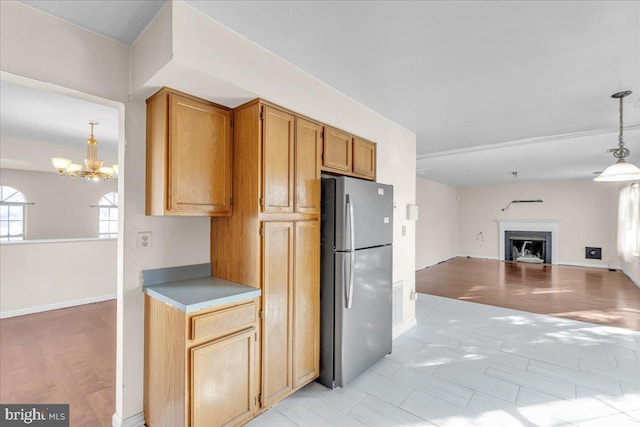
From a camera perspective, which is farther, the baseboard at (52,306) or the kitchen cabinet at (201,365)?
the baseboard at (52,306)

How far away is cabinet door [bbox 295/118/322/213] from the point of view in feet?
Result: 7.34

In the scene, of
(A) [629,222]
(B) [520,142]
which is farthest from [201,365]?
(A) [629,222]

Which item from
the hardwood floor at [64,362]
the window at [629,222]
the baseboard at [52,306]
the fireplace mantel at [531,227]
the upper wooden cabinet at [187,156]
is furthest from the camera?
the fireplace mantel at [531,227]

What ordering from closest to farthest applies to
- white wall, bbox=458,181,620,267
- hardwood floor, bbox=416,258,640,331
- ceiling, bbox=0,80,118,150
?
ceiling, bbox=0,80,118,150
hardwood floor, bbox=416,258,640,331
white wall, bbox=458,181,620,267

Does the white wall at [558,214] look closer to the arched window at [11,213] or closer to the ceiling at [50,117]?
the ceiling at [50,117]

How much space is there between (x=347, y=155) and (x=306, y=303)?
4.53 ft

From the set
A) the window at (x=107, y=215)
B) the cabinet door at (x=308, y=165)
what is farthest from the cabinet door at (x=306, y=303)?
the window at (x=107, y=215)

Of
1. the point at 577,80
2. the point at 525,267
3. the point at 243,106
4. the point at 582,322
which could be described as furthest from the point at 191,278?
the point at 525,267

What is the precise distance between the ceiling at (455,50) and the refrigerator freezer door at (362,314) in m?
1.47

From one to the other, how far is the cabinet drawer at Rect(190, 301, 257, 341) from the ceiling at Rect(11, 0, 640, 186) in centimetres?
169

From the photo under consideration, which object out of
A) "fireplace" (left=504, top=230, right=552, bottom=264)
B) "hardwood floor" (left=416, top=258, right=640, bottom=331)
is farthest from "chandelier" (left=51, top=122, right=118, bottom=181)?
"fireplace" (left=504, top=230, right=552, bottom=264)

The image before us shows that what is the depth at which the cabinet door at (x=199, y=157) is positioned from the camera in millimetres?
1812

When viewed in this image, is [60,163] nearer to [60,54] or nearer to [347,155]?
[60,54]

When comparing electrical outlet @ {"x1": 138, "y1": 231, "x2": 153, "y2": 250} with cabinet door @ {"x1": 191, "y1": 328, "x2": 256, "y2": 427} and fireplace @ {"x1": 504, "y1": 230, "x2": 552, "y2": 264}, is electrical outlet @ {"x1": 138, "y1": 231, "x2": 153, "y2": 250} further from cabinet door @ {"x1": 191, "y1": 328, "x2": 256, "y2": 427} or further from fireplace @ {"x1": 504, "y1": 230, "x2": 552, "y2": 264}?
fireplace @ {"x1": 504, "y1": 230, "x2": 552, "y2": 264}
